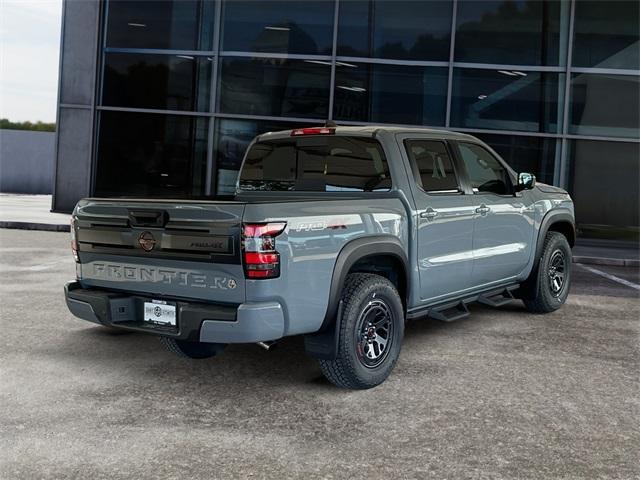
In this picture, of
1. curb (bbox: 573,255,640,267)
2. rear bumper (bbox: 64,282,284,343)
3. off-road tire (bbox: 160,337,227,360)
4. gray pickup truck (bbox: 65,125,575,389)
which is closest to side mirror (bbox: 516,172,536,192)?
gray pickup truck (bbox: 65,125,575,389)

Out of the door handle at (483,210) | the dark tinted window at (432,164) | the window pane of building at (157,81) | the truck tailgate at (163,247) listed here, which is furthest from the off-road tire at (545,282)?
the window pane of building at (157,81)

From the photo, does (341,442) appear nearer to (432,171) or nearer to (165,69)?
(432,171)

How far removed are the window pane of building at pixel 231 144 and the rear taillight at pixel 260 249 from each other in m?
12.3

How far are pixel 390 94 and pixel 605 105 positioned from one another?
4633 mm

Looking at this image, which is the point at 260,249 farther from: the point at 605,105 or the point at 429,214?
the point at 605,105

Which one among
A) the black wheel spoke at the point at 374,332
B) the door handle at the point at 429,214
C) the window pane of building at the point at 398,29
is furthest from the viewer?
the window pane of building at the point at 398,29

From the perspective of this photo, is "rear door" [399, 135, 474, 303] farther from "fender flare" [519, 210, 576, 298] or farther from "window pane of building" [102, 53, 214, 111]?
"window pane of building" [102, 53, 214, 111]

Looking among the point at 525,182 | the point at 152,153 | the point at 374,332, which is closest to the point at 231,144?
the point at 152,153

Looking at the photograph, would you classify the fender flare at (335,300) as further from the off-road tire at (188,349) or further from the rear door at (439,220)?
the off-road tire at (188,349)

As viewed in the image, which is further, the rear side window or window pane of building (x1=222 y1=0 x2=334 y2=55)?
window pane of building (x1=222 y1=0 x2=334 y2=55)

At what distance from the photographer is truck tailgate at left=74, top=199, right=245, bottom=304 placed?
157 inches

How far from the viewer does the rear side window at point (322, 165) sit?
5.18 m

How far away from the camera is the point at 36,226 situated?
14.5 meters

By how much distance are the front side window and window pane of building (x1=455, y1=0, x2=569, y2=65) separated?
32.0 feet
